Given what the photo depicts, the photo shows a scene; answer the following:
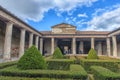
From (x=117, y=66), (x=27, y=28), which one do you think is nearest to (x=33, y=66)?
(x=117, y=66)

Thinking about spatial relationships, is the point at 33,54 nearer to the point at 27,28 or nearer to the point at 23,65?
the point at 23,65

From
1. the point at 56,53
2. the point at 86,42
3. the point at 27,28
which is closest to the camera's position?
the point at 56,53

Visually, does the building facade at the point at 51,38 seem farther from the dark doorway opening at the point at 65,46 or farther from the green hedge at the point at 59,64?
the green hedge at the point at 59,64

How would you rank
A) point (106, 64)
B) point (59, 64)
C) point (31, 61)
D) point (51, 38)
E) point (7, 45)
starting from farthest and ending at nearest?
point (51, 38)
point (7, 45)
point (59, 64)
point (106, 64)
point (31, 61)

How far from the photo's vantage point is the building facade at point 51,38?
20194 mm

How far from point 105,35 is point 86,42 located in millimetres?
8225

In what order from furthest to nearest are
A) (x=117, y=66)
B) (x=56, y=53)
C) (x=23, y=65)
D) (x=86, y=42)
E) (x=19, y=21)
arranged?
(x=86, y=42) → (x=19, y=21) → (x=56, y=53) → (x=117, y=66) → (x=23, y=65)

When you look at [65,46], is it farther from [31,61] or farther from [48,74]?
[48,74]

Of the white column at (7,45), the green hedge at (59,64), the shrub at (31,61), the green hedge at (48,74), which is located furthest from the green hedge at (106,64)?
the white column at (7,45)

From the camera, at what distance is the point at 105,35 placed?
3238cm

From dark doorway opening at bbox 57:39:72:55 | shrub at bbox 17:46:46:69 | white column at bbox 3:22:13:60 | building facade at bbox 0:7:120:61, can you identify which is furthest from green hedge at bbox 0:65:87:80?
dark doorway opening at bbox 57:39:72:55

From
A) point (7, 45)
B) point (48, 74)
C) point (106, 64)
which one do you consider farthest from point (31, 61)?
point (7, 45)


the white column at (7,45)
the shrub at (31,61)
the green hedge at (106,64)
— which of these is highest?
the white column at (7,45)

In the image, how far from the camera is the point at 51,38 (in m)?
35.0
